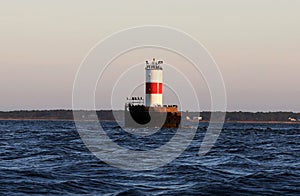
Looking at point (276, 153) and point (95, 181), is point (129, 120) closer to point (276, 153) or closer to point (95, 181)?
point (276, 153)

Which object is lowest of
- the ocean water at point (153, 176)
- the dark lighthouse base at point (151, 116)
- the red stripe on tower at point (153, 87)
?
the ocean water at point (153, 176)

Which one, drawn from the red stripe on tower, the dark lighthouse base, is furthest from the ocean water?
the red stripe on tower

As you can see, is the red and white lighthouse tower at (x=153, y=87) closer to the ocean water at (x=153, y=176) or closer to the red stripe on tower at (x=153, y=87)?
the red stripe on tower at (x=153, y=87)

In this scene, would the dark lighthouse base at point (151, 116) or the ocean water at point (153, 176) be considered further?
the dark lighthouse base at point (151, 116)

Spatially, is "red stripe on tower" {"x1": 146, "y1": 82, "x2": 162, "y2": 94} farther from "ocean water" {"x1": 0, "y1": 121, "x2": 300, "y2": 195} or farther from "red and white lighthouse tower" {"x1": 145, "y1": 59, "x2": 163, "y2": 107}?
"ocean water" {"x1": 0, "y1": 121, "x2": 300, "y2": 195}

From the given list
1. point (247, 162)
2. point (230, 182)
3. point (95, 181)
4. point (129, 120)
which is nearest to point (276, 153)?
point (247, 162)

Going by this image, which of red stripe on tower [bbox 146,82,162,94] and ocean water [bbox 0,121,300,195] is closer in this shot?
ocean water [bbox 0,121,300,195]

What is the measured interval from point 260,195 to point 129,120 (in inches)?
2058

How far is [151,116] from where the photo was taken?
2566 inches

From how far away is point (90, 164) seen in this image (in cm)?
2234

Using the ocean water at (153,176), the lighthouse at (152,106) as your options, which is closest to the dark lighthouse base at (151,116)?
the lighthouse at (152,106)

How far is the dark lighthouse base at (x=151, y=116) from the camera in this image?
65.1m

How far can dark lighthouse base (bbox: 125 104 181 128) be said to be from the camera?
65.1 metres

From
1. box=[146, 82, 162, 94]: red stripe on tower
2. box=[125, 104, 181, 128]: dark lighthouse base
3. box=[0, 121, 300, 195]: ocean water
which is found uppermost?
box=[146, 82, 162, 94]: red stripe on tower
